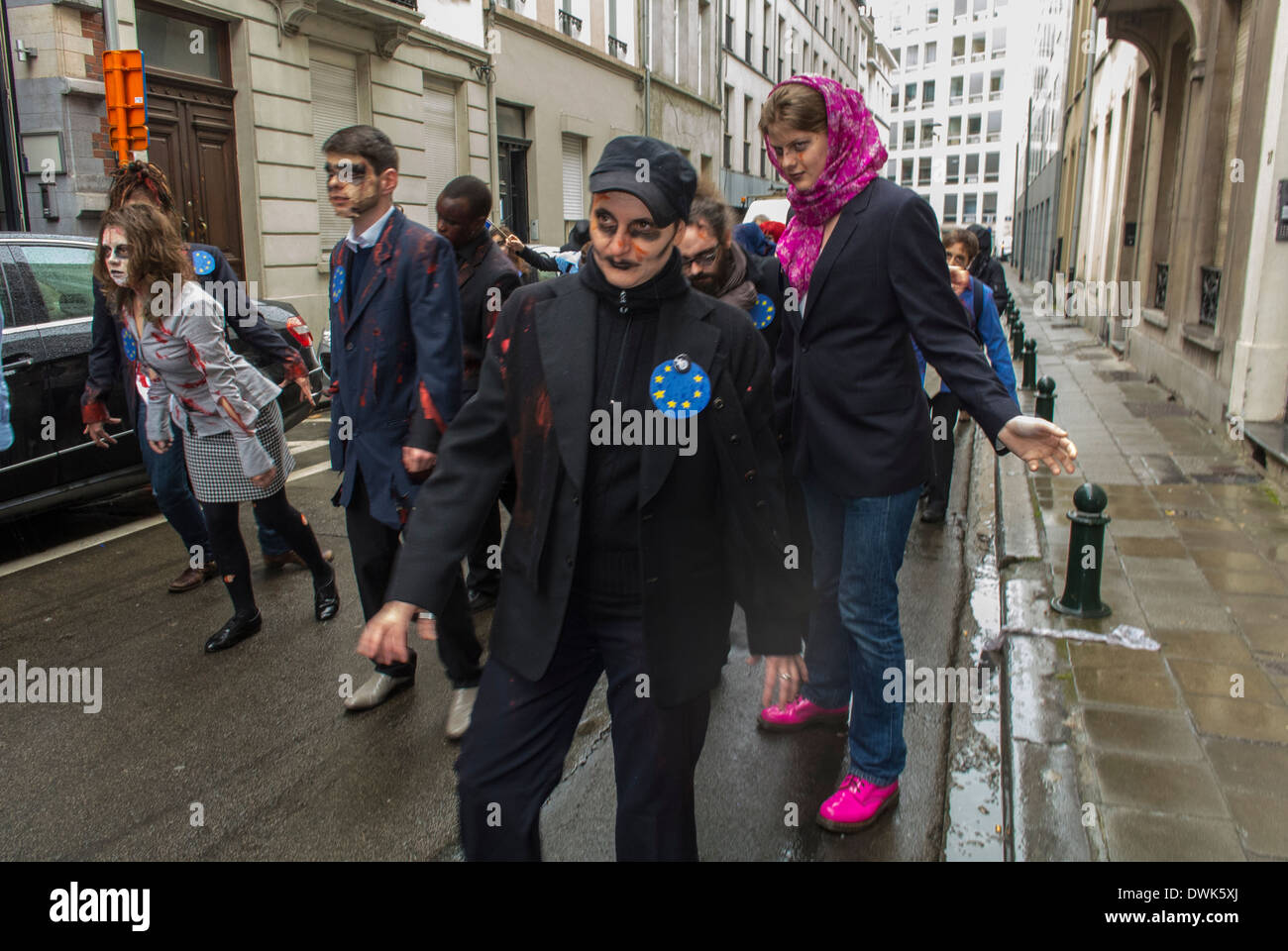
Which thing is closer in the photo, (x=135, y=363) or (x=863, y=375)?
(x=863, y=375)

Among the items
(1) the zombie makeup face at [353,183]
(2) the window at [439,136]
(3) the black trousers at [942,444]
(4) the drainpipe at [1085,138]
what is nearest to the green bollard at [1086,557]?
(3) the black trousers at [942,444]

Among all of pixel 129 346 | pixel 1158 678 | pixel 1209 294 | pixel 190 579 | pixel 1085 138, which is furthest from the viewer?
pixel 1085 138

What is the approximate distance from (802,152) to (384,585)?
219cm

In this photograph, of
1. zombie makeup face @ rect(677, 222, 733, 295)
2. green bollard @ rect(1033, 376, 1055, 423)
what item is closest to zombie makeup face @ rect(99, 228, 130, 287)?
zombie makeup face @ rect(677, 222, 733, 295)

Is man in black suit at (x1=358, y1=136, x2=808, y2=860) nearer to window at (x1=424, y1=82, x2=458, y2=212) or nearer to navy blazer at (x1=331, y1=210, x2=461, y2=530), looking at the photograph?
navy blazer at (x1=331, y1=210, x2=461, y2=530)

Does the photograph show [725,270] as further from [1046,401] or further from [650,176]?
[1046,401]

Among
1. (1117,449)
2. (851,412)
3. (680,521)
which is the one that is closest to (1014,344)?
(1117,449)

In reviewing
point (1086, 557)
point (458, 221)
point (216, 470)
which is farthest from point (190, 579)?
point (1086, 557)

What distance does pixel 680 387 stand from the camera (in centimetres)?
212

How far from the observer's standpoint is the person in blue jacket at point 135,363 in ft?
16.3

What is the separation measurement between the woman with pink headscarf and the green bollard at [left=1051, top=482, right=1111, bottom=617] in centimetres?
201

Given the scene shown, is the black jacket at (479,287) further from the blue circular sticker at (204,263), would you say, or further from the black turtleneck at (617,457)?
the black turtleneck at (617,457)

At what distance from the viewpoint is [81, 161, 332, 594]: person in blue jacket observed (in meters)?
4.96

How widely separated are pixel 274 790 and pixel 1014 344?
42.3ft
